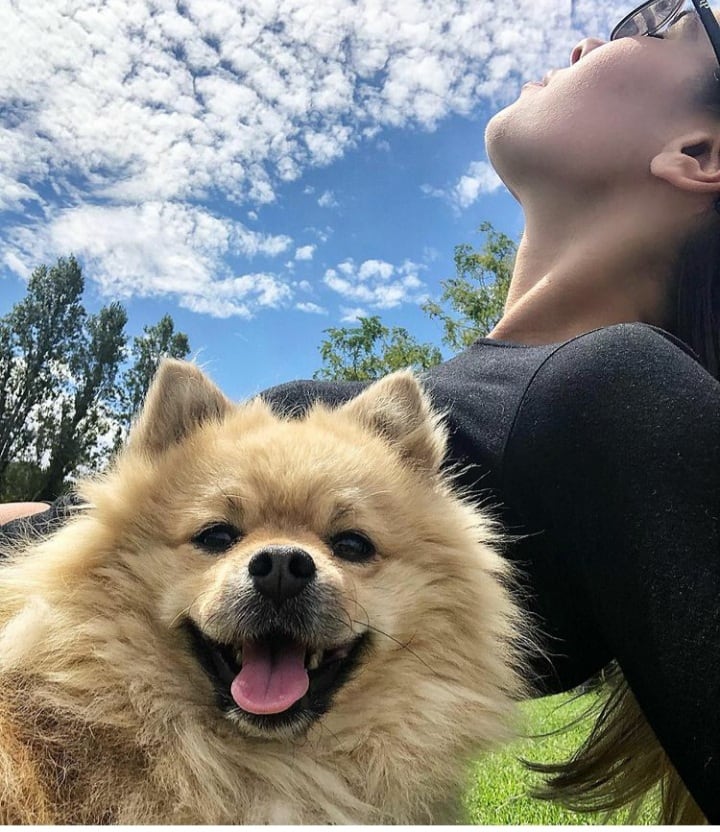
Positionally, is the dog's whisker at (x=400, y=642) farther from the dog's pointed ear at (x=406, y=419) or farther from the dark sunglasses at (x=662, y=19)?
the dark sunglasses at (x=662, y=19)

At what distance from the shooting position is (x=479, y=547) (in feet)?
7.55

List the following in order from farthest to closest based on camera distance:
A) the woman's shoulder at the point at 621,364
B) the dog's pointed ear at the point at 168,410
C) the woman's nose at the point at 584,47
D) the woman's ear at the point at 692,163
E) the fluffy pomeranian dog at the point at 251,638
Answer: the woman's nose at the point at 584,47 → the woman's ear at the point at 692,163 → the dog's pointed ear at the point at 168,410 → the woman's shoulder at the point at 621,364 → the fluffy pomeranian dog at the point at 251,638

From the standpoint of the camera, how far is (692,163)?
3201 mm

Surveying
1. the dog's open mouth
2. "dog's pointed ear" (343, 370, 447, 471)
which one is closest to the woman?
"dog's pointed ear" (343, 370, 447, 471)

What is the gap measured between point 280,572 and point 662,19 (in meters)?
3.18

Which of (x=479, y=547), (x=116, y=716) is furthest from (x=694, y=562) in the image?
(x=116, y=716)

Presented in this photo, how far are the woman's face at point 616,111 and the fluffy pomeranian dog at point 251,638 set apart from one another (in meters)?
1.59

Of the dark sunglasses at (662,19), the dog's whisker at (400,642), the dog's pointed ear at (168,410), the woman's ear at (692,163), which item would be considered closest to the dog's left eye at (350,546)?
the dog's whisker at (400,642)

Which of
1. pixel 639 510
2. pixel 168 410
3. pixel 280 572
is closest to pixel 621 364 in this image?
pixel 639 510

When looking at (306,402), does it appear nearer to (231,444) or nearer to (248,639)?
(231,444)

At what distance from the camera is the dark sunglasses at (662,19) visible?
316 cm

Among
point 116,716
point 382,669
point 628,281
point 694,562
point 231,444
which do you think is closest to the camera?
point 694,562

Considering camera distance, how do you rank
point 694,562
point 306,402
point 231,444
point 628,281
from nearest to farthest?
point 694,562 < point 231,444 < point 306,402 < point 628,281

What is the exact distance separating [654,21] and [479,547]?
108 inches
